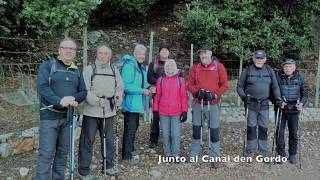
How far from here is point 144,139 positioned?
8.59 meters

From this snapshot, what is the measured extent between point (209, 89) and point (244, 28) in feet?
17.6

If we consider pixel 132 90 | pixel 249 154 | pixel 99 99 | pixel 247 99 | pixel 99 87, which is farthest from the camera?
pixel 249 154

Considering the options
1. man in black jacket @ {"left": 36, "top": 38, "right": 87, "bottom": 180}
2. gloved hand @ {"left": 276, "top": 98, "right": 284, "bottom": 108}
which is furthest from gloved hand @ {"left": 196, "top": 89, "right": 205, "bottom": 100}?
man in black jacket @ {"left": 36, "top": 38, "right": 87, "bottom": 180}

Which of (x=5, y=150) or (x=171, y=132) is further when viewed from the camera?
(x=171, y=132)

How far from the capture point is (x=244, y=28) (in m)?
12.0

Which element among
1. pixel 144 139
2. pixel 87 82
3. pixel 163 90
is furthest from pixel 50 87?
pixel 144 139

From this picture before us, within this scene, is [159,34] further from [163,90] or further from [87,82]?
[87,82]

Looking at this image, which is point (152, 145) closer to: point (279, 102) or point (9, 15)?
point (279, 102)

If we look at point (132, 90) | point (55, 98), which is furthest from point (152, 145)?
point (55, 98)

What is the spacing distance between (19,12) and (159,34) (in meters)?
6.52

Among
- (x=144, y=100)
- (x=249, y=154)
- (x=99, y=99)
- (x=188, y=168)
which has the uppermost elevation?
(x=99, y=99)

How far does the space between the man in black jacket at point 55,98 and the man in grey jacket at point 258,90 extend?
299 cm

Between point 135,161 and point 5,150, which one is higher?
point 5,150

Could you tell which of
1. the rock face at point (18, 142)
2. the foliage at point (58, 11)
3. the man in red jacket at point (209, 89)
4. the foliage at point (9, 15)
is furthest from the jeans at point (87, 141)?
the foliage at point (9, 15)
